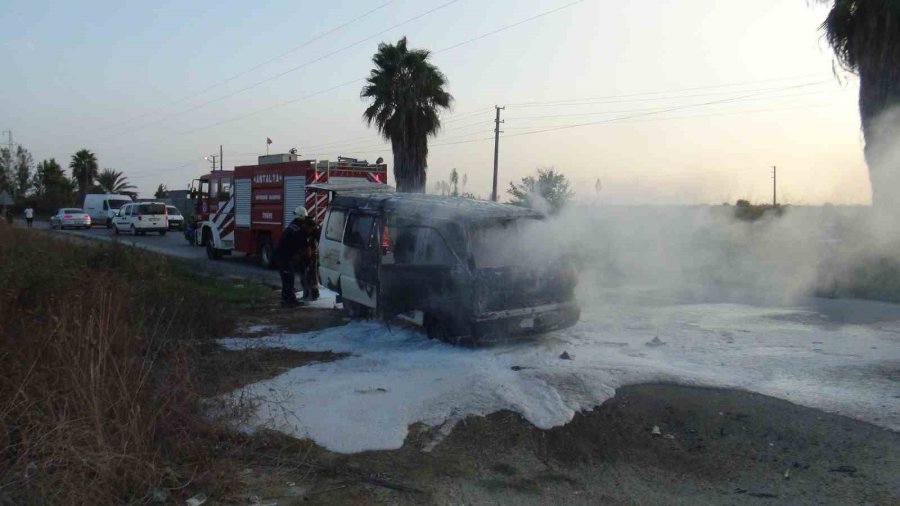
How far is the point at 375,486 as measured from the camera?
4.55 meters

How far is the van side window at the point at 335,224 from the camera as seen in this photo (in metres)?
10.0

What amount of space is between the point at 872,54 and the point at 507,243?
11.0 m

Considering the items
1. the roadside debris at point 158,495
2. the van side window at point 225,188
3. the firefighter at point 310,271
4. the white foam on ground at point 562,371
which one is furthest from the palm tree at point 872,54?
the van side window at point 225,188

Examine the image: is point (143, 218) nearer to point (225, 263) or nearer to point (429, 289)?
point (225, 263)

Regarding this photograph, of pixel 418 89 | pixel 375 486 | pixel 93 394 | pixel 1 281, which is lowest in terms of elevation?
pixel 375 486

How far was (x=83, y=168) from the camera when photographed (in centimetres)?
8012

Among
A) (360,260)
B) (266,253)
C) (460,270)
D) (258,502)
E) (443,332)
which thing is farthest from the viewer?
(266,253)

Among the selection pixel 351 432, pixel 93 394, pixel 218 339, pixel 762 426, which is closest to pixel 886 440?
pixel 762 426

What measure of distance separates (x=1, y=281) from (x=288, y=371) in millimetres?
2567

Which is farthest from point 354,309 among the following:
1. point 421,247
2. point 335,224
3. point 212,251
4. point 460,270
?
point 212,251

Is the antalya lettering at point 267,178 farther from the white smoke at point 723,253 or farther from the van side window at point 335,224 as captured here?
the white smoke at point 723,253

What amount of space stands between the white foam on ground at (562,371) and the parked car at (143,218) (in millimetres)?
29269

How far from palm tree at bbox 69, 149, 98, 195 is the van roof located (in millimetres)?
80772

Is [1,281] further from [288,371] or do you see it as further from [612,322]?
[612,322]
